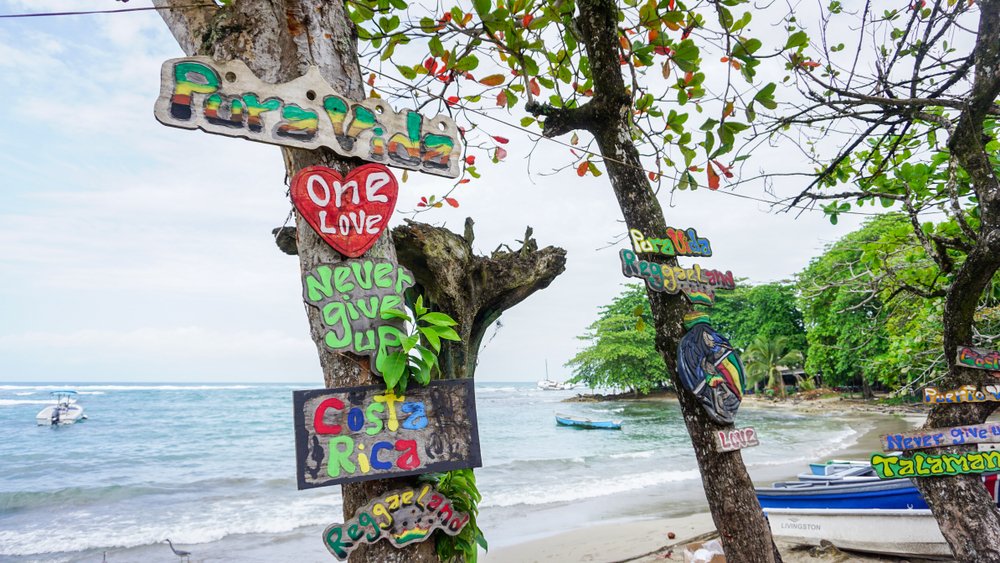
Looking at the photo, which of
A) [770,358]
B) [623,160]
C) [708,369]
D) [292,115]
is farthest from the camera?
[770,358]

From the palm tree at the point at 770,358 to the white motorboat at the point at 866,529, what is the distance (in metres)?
28.6

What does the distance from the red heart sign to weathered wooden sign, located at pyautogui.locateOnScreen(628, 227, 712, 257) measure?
149cm

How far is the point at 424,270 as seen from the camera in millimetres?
3850

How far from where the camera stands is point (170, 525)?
9.59 m

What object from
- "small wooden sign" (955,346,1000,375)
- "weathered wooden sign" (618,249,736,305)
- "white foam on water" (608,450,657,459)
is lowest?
"white foam on water" (608,450,657,459)

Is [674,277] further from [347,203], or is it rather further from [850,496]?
[850,496]

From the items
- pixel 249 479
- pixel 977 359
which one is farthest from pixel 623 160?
pixel 249 479

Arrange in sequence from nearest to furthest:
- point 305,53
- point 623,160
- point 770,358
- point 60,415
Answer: point 305,53, point 623,160, point 60,415, point 770,358

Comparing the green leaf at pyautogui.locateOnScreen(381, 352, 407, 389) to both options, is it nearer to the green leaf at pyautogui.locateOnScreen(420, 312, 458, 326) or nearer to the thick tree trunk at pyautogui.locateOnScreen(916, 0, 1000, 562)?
the green leaf at pyautogui.locateOnScreen(420, 312, 458, 326)

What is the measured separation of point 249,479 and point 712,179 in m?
13.9

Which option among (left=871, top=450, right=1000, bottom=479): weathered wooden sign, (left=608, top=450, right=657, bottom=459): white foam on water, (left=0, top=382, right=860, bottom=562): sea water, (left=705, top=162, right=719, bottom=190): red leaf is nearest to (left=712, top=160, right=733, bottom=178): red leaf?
(left=705, top=162, right=719, bottom=190): red leaf

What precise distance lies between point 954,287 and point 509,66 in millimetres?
3128

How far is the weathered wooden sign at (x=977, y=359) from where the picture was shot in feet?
11.3

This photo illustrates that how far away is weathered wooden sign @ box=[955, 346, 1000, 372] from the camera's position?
3430mm
